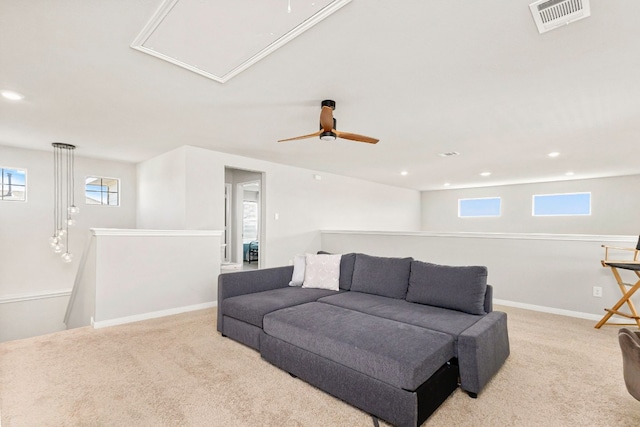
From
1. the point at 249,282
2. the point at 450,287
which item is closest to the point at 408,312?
the point at 450,287

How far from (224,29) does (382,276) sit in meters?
2.59

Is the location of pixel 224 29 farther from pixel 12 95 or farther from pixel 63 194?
pixel 63 194

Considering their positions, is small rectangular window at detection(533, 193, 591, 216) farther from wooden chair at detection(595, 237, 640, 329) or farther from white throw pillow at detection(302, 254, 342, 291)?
white throw pillow at detection(302, 254, 342, 291)

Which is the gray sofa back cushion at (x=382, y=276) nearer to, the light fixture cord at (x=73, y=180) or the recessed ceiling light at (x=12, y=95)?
the recessed ceiling light at (x=12, y=95)

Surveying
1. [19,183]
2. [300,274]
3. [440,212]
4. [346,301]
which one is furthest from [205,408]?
[440,212]

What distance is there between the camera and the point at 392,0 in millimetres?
1677

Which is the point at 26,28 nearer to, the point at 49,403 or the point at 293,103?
the point at 293,103

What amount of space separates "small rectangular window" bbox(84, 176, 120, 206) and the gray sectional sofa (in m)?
3.98

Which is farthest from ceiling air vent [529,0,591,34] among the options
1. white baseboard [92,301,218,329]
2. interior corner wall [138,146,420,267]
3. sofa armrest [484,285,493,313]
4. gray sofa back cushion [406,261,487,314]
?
white baseboard [92,301,218,329]

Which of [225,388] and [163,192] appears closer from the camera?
[225,388]

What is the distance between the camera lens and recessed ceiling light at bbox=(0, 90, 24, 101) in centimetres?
285

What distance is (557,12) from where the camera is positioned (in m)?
1.76

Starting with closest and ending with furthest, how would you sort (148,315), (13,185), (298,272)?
(298,272), (148,315), (13,185)

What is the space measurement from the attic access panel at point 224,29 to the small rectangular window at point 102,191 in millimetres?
4603
